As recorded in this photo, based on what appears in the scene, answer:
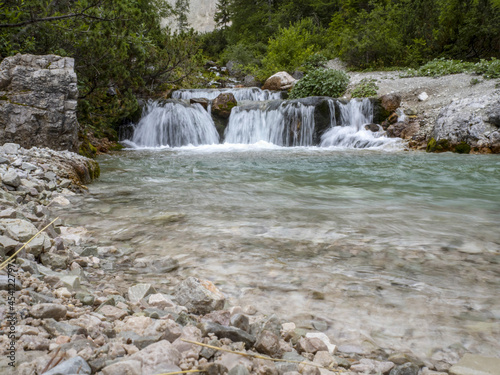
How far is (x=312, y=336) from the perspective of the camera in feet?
5.00

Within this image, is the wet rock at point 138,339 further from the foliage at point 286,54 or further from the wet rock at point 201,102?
the foliage at point 286,54

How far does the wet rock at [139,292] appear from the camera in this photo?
173cm

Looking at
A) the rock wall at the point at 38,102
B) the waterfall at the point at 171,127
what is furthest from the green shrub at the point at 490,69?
the rock wall at the point at 38,102

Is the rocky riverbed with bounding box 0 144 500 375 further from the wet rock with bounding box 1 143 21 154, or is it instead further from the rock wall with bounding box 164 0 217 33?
the rock wall with bounding box 164 0 217 33

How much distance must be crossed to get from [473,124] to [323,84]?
7.20 m

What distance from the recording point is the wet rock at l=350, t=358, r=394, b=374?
4.31 feet

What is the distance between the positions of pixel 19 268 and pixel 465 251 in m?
2.93

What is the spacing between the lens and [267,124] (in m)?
14.2

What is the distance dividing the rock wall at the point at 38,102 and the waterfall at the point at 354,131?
936 centimetres

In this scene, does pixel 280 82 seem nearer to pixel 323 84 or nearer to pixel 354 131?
pixel 323 84

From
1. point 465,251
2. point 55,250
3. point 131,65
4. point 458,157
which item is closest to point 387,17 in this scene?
point 458,157

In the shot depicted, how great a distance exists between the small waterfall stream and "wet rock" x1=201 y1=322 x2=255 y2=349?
1218 cm

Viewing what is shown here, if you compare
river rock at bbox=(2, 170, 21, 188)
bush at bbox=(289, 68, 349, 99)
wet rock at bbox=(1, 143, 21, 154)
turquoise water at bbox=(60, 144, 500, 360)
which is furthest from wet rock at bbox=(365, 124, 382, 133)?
river rock at bbox=(2, 170, 21, 188)

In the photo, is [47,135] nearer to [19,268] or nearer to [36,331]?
[19,268]
